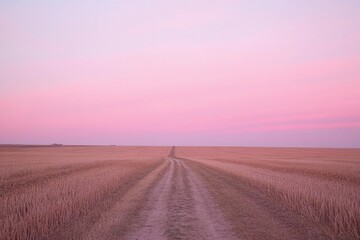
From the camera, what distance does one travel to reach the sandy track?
8.73m

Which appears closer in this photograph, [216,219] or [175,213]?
[216,219]

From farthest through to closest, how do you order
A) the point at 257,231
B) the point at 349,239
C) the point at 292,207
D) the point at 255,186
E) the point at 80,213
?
the point at 255,186
the point at 292,207
the point at 80,213
the point at 257,231
the point at 349,239

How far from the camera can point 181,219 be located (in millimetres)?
10438

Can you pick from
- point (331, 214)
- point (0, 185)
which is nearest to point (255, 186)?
point (331, 214)

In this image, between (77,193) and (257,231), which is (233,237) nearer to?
(257,231)

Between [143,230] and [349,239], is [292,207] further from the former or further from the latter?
[143,230]

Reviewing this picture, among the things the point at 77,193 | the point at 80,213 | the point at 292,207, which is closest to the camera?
the point at 80,213

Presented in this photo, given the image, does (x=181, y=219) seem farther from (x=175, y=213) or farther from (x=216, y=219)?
(x=216, y=219)

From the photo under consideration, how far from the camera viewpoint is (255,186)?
1809 cm

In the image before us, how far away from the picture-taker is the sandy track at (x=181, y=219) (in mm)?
8733

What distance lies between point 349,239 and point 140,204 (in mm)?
7570

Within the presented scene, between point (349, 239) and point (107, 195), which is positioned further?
point (107, 195)

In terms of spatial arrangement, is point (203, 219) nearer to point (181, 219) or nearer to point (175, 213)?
point (181, 219)

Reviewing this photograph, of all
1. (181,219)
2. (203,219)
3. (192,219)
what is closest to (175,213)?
(181,219)
